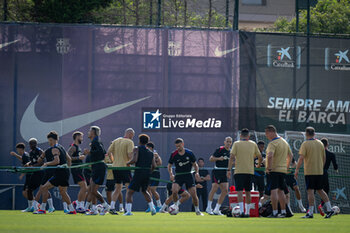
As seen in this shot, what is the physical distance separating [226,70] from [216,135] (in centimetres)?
221

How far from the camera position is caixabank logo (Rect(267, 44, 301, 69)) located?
79.5 feet

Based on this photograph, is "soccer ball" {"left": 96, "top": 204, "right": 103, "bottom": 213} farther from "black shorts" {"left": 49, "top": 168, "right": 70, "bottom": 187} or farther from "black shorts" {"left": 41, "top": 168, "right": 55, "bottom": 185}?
"black shorts" {"left": 41, "top": 168, "right": 55, "bottom": 185}

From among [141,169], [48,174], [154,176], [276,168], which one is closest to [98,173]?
[141,169]

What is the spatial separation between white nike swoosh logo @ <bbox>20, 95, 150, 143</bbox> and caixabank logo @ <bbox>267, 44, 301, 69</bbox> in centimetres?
570

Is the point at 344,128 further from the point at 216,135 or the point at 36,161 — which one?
the point at 36,161

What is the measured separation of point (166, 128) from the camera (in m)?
23.8

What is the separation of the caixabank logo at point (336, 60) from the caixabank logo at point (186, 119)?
152 inches

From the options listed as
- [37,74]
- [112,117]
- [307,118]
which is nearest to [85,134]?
[112,117]

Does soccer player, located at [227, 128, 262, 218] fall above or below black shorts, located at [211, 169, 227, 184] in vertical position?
above

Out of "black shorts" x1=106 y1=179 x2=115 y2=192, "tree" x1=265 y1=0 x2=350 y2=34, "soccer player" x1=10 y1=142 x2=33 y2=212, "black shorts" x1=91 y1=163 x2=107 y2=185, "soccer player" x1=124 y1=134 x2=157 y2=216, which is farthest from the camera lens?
"tree" x1=265 y1=0 x2=350 y2=34

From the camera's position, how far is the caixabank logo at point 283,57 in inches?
953

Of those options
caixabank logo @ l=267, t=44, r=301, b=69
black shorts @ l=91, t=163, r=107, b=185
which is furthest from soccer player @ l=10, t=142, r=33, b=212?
caixabank logo @ l=267, t=44, r=301, b=69

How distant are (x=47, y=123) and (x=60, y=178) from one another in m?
6.00

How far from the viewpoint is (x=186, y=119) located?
23.9 m
